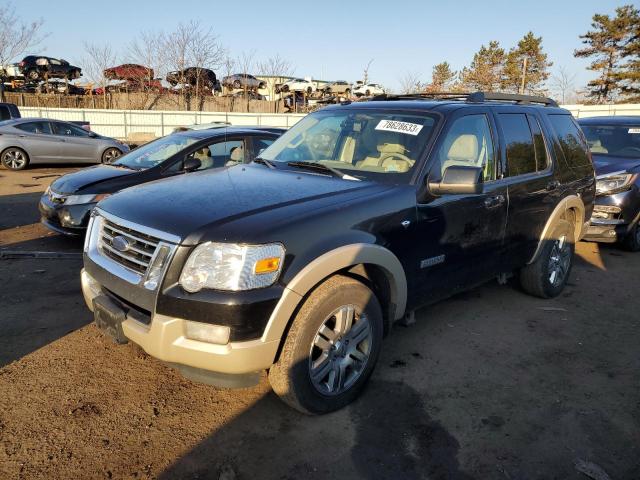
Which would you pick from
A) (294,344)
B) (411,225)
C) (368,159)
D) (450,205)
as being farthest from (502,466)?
(368,159)

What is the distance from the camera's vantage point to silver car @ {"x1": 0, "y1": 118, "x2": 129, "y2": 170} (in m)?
13.4

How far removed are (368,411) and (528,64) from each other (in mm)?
52726

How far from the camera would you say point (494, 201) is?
A: 12.9 ft

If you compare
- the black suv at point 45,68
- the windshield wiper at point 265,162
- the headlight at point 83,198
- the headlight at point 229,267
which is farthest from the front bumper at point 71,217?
the black suv at point 45,68

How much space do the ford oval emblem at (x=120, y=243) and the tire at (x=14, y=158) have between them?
1289 cm

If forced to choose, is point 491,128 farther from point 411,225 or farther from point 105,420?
point 105,420

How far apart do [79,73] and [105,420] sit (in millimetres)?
30061

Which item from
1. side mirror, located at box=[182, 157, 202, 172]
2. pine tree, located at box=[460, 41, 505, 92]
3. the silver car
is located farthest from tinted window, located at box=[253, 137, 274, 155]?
pine tree, located at box=[460, 41, 505, 92]

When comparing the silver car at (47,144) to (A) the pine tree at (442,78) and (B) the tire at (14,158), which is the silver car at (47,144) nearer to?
(B) the tire at (14,158)

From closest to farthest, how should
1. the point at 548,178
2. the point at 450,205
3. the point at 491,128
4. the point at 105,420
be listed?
1. the point at 105,420
2. the point at 450,205
3. the point at 491,128
4. the point at 548,178

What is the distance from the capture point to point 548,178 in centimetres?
455

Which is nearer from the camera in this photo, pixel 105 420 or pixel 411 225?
pixel 105 420

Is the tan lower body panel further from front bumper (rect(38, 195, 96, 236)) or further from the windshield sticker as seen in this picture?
front bumper (rect(38, 195, 96, 236))

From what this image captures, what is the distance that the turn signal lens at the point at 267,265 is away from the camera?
2504mm
